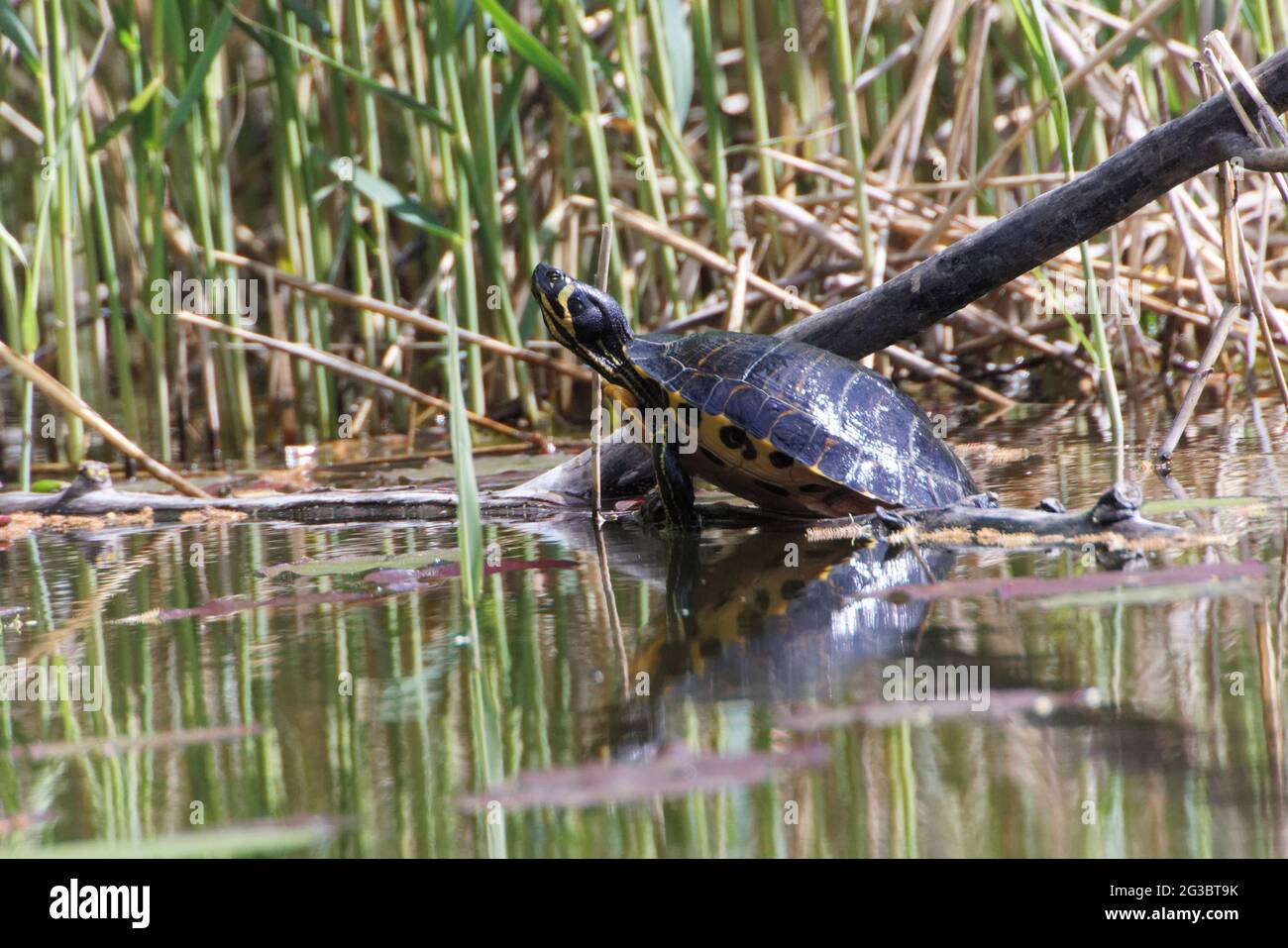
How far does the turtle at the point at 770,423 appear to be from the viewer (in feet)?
9.61

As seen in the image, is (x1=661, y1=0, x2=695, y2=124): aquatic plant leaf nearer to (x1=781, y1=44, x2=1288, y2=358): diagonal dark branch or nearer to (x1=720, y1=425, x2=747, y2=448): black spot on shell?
(x1=781, y1=44, x2=1288, y2=358): diagonal dark branch

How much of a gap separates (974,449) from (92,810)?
117 inches

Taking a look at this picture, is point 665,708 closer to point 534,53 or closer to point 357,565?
point 357,565

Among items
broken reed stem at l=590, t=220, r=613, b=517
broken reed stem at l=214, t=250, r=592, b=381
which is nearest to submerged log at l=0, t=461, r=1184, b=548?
broken reed stem at l=590, t=220, r=613, b=517

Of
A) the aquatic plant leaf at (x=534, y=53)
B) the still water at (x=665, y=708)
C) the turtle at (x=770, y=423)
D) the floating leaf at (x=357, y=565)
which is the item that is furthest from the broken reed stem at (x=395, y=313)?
the still water at (x=665, y=708)

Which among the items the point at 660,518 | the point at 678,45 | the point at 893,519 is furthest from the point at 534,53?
the point at 893,519

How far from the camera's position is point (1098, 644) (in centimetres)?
182

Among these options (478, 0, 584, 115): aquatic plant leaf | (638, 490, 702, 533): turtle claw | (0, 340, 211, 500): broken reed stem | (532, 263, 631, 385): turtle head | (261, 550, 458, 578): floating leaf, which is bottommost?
(261, 550, 458, 578): floating leaf

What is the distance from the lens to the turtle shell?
9.59 feet

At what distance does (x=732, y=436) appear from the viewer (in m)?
2.99

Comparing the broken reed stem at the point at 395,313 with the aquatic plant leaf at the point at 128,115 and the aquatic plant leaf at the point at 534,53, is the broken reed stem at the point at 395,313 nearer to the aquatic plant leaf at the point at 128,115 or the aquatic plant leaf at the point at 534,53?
the aquatic plant leaf at the point at 128,115

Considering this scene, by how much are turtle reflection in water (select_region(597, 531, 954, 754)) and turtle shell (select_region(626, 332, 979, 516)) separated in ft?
0.70
